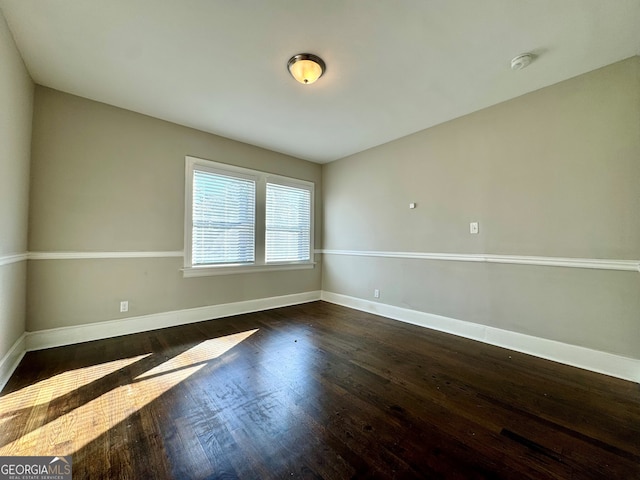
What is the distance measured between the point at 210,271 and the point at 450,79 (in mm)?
3600

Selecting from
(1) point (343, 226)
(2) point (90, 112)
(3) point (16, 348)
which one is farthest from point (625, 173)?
(3) point (16, 348)

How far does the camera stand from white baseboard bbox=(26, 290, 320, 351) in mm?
2684

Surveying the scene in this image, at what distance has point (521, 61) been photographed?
2193 mm

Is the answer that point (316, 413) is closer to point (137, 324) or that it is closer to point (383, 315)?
point (383, 315)

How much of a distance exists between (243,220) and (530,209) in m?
3.58

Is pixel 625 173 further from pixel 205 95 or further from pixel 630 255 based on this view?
pixel 205 95

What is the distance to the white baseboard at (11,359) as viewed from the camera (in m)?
2.01

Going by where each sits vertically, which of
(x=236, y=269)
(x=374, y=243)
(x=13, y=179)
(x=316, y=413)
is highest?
(x=13, y=179)

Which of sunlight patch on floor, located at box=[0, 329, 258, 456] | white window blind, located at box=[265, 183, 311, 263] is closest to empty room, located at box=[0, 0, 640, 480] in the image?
sunlight patch on floor, located at box=[0, 329, 258, 456]

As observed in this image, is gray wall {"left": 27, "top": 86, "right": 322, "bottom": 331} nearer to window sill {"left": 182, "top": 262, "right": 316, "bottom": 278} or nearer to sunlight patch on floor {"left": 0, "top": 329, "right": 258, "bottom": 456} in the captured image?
window sill {"left": 182, "top": 262, "right": 316, "bottom": 278}

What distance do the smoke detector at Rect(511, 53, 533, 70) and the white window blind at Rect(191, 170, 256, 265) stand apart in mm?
3349

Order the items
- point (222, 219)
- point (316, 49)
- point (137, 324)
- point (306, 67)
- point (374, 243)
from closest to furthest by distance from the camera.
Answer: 1. point (316, 49)
2. point (306, 67)
3. point (137, 324)
4. point (222, 219)
5. point (374, 243)

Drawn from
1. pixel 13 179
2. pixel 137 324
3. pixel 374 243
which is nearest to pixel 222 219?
pixel 137 324

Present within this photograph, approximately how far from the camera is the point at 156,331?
3.21m
